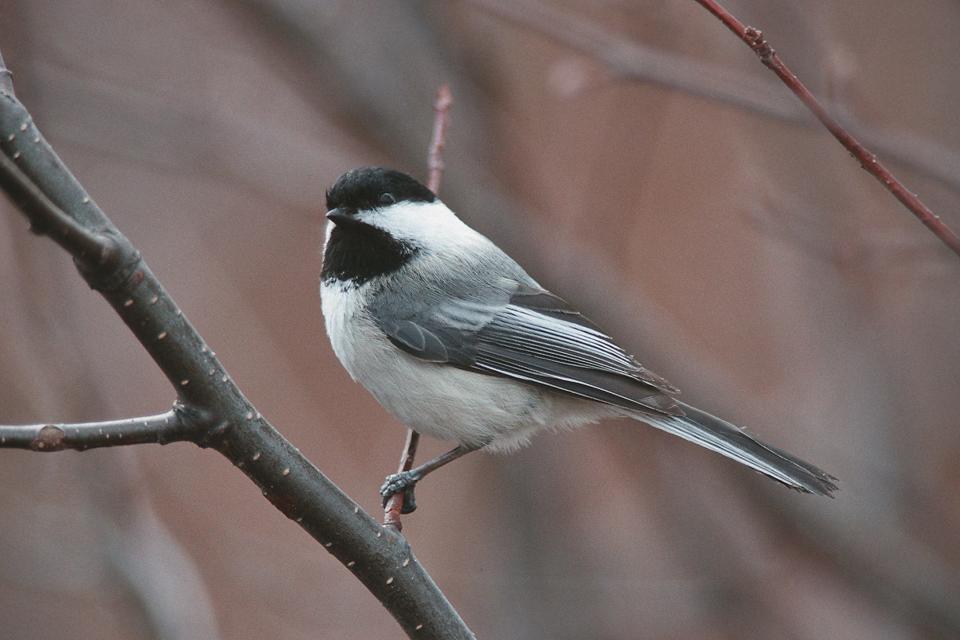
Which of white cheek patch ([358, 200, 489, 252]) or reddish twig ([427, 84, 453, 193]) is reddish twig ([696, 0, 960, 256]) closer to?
reddish twig ([427, 84, 453, 193])

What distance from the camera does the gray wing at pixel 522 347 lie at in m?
2.49

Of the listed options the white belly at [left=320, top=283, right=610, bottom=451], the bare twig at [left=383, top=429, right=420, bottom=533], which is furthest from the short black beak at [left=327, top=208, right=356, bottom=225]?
the bare twig at [left=383, top=429, right=420, bottom=533]

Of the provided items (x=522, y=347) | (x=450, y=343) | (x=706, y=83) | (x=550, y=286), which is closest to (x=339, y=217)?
(x=450, y=343)

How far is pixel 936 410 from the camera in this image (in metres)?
3.95

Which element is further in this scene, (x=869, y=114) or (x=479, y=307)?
(x=869, y=114)

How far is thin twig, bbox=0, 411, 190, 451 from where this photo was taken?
1365 mm

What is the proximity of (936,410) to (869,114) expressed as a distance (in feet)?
4.31

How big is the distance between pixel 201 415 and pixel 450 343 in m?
1.16

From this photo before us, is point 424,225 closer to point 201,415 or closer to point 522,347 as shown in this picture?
point 522,347

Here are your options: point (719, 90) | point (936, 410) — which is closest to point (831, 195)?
point (936, 410)

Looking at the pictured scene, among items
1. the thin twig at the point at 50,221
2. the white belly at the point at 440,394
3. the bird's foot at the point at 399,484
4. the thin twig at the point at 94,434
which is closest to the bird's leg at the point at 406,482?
the bird's foot at the point at 399,484

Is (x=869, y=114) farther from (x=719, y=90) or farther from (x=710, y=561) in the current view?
(x=710, y=561)

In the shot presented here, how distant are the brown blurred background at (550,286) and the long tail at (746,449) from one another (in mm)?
780

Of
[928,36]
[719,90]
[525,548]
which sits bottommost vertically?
[525,548]
